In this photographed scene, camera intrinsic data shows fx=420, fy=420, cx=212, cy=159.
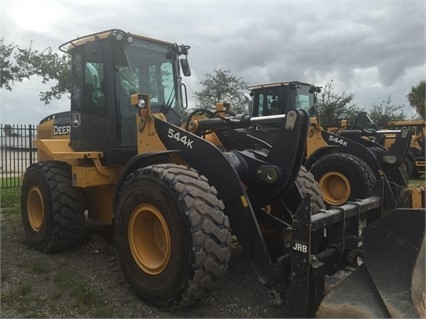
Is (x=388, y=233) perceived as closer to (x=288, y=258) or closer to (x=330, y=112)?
(x=288, y=258)

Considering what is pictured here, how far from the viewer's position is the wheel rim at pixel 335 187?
295 inches

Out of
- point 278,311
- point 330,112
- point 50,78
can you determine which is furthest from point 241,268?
point 330,112

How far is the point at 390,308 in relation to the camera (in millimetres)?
2691

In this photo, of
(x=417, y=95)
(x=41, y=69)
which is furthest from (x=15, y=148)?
(x=417, y=95)

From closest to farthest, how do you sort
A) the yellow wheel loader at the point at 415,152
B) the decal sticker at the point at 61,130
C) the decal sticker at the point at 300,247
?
the decal sticker at the point at 300,247, the decal sticker at the point at 61,130, the yellow wheel loader at the point at 415,152

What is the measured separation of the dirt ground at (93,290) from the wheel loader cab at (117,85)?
49.1 inches

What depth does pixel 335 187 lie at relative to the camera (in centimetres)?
771

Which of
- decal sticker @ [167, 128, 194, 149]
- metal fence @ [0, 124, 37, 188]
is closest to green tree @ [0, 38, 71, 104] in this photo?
metal fence @ [0, 124, 37, 188]

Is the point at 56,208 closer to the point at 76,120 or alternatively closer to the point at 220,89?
the point at 76,120

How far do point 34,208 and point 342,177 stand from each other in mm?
5069

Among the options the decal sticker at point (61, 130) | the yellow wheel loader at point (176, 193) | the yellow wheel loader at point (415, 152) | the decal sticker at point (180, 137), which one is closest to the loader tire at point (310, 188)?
the yellow wheel loader at point (176, 193)

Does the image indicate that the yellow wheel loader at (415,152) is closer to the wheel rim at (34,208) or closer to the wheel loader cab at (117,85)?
the wheel loader cab at (117,85)

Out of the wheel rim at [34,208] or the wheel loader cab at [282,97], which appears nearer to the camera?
the wheel rim at [34,208]

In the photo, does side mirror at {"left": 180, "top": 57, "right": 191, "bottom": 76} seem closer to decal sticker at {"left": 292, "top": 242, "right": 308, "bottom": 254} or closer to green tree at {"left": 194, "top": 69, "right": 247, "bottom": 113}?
decal sticker at {"left": 292, "top": 242, "right": 308, "bottom": 254}
